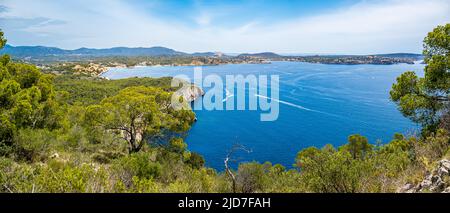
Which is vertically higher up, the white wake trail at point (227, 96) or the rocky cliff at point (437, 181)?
the rocky cliff at point (437, 181)

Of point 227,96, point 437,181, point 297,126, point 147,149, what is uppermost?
point 437,181

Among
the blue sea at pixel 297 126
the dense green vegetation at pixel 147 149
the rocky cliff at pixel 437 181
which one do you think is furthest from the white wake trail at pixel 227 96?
the rocky cliff at pixel 437 181

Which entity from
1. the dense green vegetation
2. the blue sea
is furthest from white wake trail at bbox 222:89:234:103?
the dense green vegetation

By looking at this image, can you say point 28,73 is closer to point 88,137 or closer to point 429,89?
point 88,137

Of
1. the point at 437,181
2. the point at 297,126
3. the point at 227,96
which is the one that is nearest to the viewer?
the point at 437,181

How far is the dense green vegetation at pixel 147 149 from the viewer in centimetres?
602

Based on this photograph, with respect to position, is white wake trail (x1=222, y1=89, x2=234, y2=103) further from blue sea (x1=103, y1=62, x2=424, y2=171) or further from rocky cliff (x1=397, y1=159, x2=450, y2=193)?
rocky cliff (x1=397, y1=159, x2=450, y2=193)

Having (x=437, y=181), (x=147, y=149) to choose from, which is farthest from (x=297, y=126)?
(x=437, y=181)

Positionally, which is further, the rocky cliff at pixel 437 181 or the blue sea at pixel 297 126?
the blue sea at pixel 297 126

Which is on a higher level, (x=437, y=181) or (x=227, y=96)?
(x=437, y=181)

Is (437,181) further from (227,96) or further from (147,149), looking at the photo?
(227,96)

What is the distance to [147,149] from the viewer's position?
1471 cm

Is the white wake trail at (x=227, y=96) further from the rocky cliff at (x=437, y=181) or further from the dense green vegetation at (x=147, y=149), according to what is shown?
the rocky cliff at (x=437, y=181)

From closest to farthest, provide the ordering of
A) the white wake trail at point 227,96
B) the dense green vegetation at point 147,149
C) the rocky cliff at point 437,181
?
1. the rocky cliff at point 437,181
2. the dense green vegetation at point 147,149
3. the white wake trail at point 227,96
